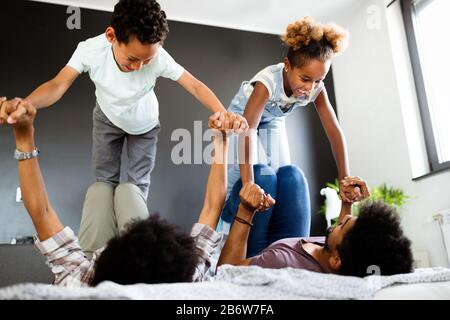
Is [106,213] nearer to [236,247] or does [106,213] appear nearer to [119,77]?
[236,247]

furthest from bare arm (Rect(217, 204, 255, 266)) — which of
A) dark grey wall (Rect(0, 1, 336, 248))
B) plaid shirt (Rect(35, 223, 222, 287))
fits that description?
dark grey wall (Rect(0, 1, 336, 248))

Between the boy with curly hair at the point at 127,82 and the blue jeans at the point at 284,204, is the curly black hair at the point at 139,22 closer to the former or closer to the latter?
the boy with curly hair at the point at 127,82

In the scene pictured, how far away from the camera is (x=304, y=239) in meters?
1.07

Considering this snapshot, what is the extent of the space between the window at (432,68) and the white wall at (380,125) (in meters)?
0.15

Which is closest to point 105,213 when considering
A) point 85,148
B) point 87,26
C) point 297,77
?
point 297,77

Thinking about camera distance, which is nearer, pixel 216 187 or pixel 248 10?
pixel 216 187

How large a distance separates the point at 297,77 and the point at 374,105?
1955 millimetres

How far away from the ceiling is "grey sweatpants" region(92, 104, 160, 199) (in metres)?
1.86

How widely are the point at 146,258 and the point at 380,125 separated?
2.85 metres

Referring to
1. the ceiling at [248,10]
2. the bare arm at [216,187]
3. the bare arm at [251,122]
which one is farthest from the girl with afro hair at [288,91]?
the ceiling at [248,10]

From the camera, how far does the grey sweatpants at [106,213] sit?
3.74ft

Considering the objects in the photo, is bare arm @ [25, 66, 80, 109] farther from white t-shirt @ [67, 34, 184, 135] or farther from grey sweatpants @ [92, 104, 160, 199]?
grey sweatpants @ [92, 104, 160, 199]

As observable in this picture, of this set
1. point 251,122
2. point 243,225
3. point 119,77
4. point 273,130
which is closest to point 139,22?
point 119,77

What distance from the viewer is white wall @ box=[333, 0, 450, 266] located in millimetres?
2588
